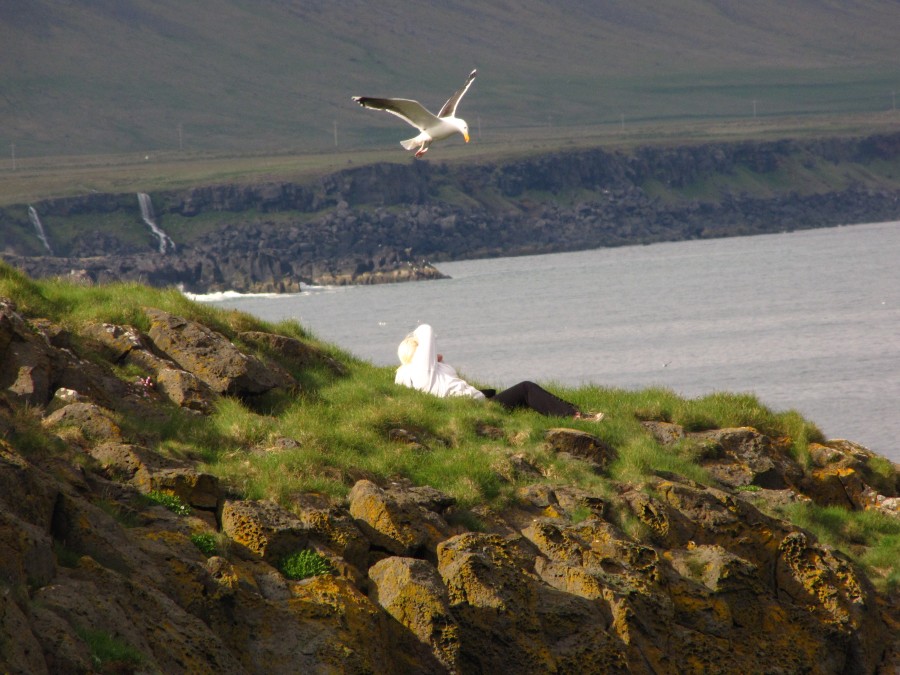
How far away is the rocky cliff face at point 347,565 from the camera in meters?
8.21

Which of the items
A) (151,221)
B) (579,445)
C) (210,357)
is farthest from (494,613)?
(151,221)

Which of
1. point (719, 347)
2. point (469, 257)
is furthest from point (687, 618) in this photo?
point (469, 257)

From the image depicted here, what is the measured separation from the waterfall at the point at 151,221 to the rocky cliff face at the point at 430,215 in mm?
1210

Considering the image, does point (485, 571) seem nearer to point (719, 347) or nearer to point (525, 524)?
point (525, 524)

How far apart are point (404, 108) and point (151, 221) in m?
143

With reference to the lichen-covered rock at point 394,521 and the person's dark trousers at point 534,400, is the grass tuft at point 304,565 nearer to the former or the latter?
the lichen-covered rock at point 394,521

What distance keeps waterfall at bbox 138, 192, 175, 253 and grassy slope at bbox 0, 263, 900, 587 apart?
435ft

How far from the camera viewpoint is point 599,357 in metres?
52.0

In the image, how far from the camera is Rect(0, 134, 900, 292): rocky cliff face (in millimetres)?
124562

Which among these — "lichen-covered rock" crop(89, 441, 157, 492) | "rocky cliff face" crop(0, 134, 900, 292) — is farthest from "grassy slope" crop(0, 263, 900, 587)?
"rocky cliff face" crop(0, 134, 900, 292)

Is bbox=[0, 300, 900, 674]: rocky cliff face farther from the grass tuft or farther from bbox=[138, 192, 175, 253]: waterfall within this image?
bbox=[138, 192, 175, 253]: waterfall

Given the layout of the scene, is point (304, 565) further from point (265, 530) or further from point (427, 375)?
point (427, 375)

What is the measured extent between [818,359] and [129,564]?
43712mm

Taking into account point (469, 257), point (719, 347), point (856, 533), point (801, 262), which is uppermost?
point (856, 533)
